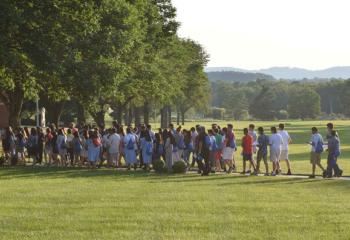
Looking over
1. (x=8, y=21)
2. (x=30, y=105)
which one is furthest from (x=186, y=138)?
(x=30, y=105)

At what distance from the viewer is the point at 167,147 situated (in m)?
25.1

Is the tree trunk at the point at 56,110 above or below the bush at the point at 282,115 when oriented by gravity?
below

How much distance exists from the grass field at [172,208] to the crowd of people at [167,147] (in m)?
1.66

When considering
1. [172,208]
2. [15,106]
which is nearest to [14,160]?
[15,106]

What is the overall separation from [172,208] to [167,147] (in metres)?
10.7

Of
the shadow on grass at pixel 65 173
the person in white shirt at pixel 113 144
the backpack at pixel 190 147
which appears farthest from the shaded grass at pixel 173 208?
the person in white shirt at pixel 113 144

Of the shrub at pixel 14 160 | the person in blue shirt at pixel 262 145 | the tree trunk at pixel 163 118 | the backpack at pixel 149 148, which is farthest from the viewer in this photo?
the tree trunk at pixel 163 118

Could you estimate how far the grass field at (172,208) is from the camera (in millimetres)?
11547

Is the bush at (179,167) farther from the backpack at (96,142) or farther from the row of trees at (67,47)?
the row of trees at (67,47)

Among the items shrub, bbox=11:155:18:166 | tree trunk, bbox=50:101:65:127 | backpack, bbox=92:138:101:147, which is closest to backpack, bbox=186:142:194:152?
backpack, bbox=92:138:101:147

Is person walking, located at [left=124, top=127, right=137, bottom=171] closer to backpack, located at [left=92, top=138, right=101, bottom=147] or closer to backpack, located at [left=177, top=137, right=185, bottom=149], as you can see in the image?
backpack, located at [left=92, top=138, right=101, bottom=147]

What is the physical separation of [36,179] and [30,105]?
4354 centimetres

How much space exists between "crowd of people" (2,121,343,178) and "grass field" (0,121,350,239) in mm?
1660

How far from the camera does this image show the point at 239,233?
37.3 ft
